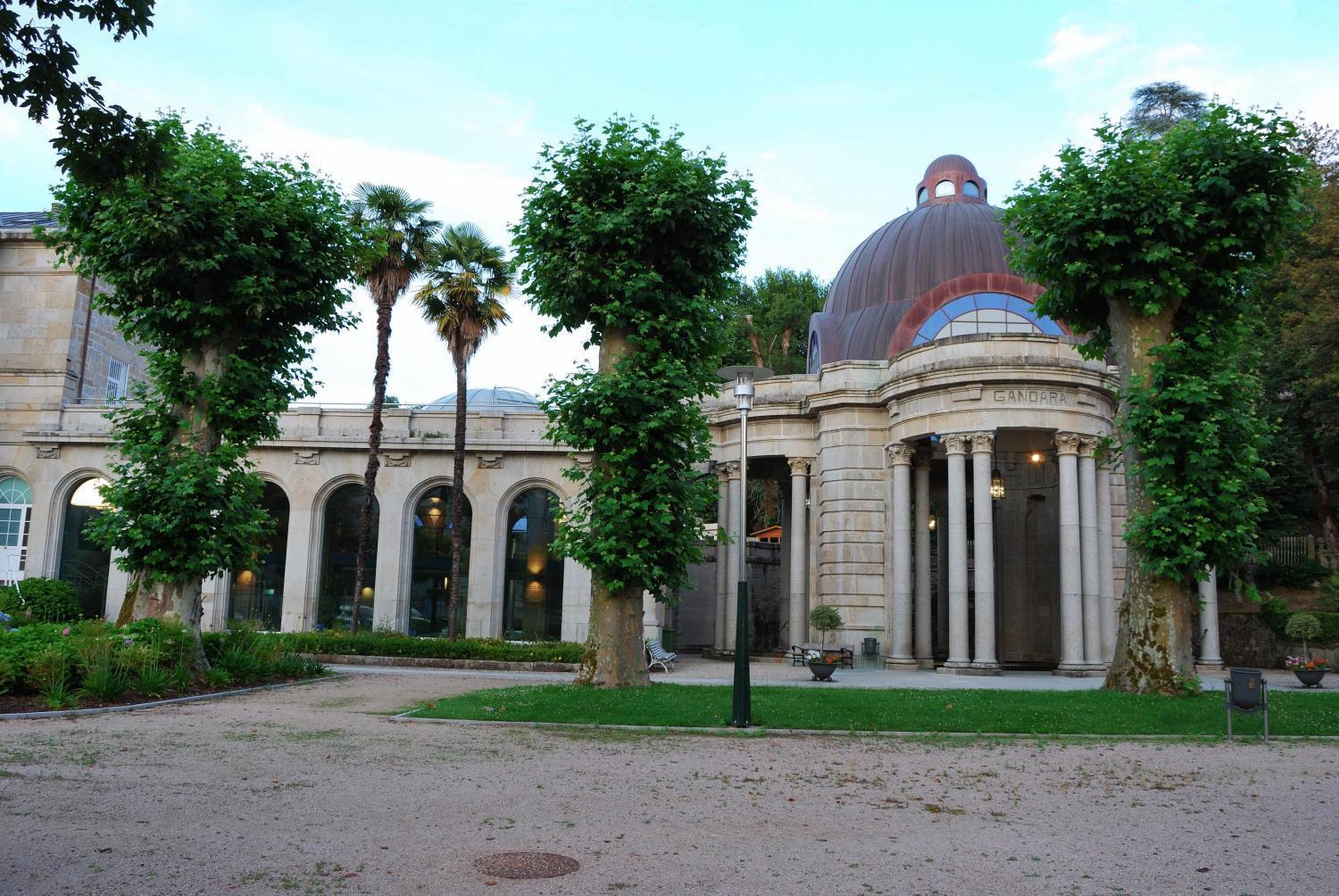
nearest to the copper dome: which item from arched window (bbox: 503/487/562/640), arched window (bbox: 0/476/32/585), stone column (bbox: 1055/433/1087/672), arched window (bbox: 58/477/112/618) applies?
stone column (bbox: 1055/433/1087/672)

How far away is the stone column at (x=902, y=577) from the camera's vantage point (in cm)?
2897

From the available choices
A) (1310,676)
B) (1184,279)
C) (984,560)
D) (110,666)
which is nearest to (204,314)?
(110,666)

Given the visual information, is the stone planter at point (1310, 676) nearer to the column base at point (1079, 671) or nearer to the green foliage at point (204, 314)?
the column base at point (1079, 671)

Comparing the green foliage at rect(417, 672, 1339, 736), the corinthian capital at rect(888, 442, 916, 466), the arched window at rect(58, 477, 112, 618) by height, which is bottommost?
the green foliage at rect(417, 672, 1339, 736)

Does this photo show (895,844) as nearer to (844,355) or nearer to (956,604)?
(956,604)

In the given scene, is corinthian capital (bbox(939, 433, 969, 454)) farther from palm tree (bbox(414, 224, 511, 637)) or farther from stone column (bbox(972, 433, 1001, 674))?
palm tree (bbox(414, 224, 511, 637))

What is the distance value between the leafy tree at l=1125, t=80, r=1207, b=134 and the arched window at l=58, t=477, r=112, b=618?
1796 inches

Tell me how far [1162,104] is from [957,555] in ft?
101

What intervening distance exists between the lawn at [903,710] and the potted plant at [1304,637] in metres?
6.33

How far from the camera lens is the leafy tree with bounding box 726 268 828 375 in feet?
181

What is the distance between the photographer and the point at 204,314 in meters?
19.3

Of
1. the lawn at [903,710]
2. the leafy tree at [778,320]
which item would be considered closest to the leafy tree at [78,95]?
Answer: the lawn at [903,710]

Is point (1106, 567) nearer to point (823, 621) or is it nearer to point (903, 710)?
point (823, 621)

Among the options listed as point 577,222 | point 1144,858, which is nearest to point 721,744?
point 1144,858
